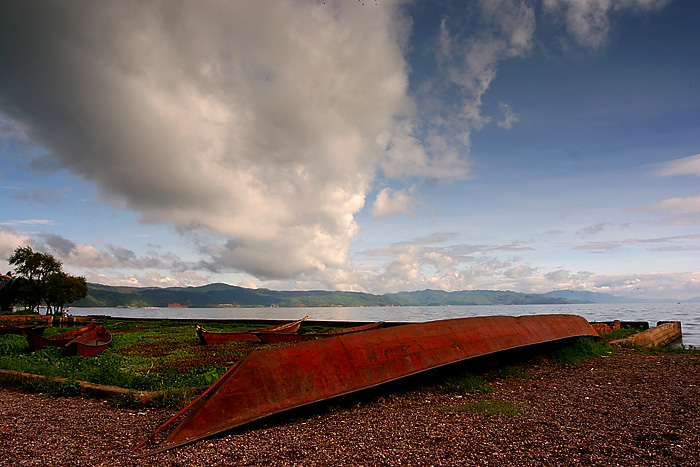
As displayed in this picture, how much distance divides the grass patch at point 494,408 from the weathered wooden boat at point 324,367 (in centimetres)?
92

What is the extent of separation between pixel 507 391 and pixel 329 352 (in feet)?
9.34

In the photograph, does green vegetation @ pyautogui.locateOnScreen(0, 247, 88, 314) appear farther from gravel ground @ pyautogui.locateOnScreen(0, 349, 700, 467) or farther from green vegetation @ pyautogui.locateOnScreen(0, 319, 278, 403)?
gravel ground @ pyautogui.locateOnScreen(0, 349, 700, 467)

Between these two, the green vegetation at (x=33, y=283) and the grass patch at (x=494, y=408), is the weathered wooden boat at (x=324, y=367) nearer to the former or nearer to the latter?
the grass patch at (x=494, y=408)

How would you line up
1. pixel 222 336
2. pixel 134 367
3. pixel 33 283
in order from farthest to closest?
pixel 33 283 → pixel 222 336 → pixel 134 367

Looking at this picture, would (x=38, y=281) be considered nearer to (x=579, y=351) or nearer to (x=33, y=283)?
(x=33, y=283)

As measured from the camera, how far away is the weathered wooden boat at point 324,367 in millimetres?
4445

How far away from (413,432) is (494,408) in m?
1.44

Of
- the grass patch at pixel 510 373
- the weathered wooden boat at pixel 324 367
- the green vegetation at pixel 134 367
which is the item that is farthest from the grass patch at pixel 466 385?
the green vegetation at pixel 134 367

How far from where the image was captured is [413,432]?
4.32 meters

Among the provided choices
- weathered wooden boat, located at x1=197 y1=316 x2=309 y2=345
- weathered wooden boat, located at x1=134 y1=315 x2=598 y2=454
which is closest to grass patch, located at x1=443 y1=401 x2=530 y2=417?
weathered wooden boat, located at x1=134 y1=315 x2=598 y2=454

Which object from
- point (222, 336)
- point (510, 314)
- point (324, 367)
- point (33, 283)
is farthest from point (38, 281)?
point (510, 314)

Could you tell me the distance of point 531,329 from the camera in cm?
862

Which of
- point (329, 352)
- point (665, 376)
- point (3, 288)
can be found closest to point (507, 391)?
point (329, 352)

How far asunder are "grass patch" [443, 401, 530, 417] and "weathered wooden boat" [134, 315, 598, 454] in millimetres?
921
